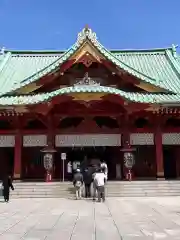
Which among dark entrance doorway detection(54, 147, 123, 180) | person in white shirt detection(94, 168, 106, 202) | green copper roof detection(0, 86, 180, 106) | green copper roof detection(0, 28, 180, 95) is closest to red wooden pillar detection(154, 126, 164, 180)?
green copper roof detection(0, 86, 180, 106)

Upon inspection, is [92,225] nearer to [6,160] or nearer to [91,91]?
[91,91]

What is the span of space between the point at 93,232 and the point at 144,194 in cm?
1029

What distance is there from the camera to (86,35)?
20.9 m

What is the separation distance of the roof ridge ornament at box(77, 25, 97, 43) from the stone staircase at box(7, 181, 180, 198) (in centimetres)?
885

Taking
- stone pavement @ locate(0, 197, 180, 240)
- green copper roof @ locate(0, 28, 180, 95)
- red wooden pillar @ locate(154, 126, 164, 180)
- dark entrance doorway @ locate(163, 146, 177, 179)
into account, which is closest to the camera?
stone pavement @ locate(0, 197, 180, 240)

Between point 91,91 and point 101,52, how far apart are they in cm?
318

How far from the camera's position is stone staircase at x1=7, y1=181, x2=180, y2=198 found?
17.6m

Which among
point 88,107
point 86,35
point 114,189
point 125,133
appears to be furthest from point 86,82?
point 114,189

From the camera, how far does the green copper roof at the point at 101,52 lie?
20.7 meters

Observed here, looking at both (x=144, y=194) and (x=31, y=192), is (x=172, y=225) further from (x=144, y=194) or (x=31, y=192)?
(x=31, y=192)

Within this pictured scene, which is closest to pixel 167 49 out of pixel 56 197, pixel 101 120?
pixel 101 120

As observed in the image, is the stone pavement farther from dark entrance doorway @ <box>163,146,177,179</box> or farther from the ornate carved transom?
dark entrance doorway @ <box>163,146,177,179</box>

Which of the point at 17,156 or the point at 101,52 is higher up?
the point at 101,52

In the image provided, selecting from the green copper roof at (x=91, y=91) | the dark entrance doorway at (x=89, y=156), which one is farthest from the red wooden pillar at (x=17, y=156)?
the dark entrance doorway at (x=89, y=156)
